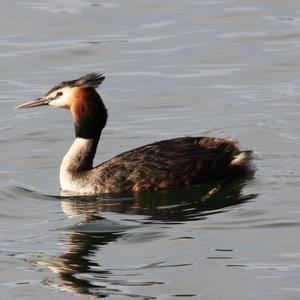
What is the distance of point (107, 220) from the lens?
1262 centimetres

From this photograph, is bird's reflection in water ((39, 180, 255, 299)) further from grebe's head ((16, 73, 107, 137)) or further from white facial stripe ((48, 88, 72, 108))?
white facial stripe ((48, 88, 72, 108))

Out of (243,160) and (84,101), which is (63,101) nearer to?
(84,101)

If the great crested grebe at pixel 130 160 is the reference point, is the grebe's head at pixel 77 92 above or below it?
above

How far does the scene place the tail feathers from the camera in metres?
13.9

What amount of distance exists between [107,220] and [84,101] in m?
1.85

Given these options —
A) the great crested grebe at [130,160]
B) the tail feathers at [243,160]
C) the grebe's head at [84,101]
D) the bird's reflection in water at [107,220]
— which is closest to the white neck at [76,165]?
the great crested grebe at [130,160]

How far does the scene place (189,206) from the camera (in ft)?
43.0

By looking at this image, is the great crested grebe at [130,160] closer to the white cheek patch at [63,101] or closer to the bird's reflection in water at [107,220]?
the white cheek patch at [63,101]

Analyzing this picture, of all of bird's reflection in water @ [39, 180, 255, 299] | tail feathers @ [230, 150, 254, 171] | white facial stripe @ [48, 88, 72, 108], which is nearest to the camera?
bird's reflection in water @ [39, 180, 255, 299]

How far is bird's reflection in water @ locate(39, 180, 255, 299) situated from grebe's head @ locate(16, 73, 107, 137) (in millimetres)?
883

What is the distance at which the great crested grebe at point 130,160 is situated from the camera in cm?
1367

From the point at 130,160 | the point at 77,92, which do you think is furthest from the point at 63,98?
the point at 130,160

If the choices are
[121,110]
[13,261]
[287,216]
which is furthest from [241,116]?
[13,261]

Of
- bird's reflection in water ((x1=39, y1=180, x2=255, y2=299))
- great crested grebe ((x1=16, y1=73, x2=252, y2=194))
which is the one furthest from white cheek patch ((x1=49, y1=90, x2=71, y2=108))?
bird's reflection in water ((x1=39, y1=180, x2=255, y2=299))
